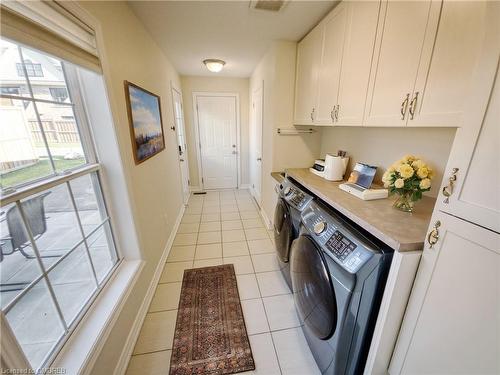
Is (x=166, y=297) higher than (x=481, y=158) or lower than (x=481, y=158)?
lower

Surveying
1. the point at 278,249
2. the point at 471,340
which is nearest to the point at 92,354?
the point at 278,249

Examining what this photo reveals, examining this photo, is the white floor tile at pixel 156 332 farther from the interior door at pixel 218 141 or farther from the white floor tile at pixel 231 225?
the interior door at pixel 218 141

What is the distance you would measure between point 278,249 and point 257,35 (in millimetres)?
2210

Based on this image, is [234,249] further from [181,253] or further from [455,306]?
[455,306]

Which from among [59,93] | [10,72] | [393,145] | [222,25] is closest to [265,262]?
[393,145]

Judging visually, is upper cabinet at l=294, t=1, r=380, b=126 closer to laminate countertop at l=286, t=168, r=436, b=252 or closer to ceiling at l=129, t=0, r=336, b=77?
ceiling at l=129, t=0, r=336, b=77

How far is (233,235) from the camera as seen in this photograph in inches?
108

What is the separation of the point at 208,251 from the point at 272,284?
0.89m

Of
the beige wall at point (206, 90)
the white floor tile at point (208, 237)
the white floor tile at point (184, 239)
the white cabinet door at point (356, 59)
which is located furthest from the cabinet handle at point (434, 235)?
the beige wall at point (206, 90)

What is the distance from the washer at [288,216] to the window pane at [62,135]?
54.7 inches

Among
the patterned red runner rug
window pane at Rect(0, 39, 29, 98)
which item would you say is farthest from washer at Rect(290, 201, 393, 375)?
window pane at Rect(0, 39, 29, 98)

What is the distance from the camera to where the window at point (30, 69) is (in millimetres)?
765

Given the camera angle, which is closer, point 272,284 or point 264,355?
point 264,355

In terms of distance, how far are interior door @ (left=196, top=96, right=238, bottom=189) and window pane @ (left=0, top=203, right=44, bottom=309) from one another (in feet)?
12.2
